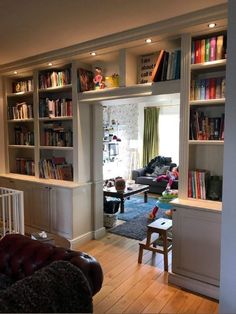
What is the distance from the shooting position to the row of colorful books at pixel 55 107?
144 inches

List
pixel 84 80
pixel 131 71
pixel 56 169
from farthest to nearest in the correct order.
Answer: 1. pixel 56 169
2. pixel 84 80
3. pixel 131 71

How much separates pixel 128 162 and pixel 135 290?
205 inches

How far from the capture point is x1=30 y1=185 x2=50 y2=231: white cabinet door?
3.67 meters

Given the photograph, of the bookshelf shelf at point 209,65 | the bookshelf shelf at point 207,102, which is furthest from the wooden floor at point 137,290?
the bookshelf shelf at point 209,65

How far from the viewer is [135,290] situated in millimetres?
2510

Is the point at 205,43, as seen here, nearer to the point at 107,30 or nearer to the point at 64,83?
the point at 107,30

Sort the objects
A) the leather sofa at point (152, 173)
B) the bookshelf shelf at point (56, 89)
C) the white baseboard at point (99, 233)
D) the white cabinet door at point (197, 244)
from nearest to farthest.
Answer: the white cabinet door at point (197, 244) < the bookshelf shelf at point (56, 89) < the white baseboard at point (99, 233) < the leather sofa at point (152, 173)

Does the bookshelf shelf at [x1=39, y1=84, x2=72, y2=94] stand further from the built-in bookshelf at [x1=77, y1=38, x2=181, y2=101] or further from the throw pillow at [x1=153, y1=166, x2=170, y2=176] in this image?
the throw pillow at [x1=153, y1=166, x2=170, y2=176]

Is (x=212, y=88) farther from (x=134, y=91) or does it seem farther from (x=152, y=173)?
(x=152, y=173)

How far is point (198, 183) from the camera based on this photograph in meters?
2.60

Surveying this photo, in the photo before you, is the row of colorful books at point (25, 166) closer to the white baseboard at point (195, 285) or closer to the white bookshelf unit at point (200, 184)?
the white bookshelf unit at point (200, 184)

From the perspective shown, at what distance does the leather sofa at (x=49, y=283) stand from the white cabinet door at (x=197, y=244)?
122 centimetres

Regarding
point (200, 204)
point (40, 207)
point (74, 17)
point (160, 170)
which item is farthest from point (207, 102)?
point (160, 170)

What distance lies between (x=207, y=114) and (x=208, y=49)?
63 cm
